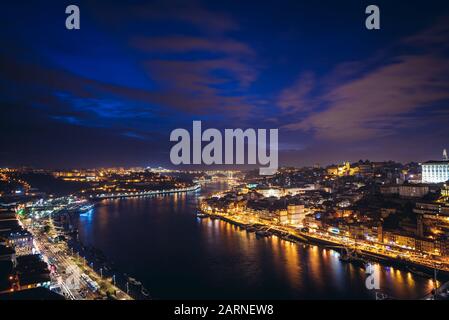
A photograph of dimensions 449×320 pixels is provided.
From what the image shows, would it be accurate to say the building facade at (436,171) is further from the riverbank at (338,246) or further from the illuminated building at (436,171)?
the riverbank at (338,246)

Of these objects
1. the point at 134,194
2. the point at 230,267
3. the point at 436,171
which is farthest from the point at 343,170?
the point at 230,267

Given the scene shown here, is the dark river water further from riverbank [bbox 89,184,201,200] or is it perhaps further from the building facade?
riverbank [bbox 89,184,201,200]

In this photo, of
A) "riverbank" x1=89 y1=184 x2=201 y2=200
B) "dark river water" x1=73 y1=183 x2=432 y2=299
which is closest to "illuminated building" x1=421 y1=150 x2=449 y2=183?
"dark river water" x1=73 y1=183 x2=432 y2=299

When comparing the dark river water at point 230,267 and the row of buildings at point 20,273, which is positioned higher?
the row of buildings at point 20,273

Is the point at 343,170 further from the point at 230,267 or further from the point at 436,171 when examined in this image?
the point at 230,267

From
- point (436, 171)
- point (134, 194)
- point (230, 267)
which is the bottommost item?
point (230, 267)

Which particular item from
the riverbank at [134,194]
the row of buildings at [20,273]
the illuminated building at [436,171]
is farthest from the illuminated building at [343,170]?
the row of buildings at [20,273]
